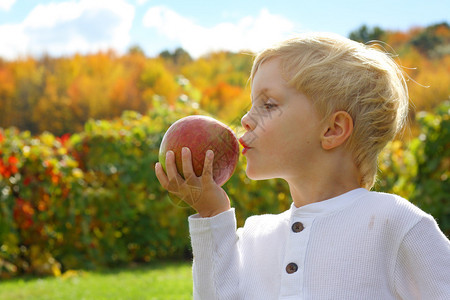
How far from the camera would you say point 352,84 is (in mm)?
1599

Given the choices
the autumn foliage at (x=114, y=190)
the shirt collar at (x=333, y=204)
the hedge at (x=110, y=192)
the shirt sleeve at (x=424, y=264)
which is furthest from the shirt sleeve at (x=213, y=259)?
the hedge at (x=110, y=192)

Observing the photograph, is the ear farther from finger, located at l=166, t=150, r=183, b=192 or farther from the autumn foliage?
the autumn foliage

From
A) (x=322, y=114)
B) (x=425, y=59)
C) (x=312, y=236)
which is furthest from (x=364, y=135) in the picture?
(x=425, y=59)

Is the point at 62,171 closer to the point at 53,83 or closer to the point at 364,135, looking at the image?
the point at 364,135

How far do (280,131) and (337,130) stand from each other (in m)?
0.18

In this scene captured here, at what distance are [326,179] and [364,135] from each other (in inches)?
7.1

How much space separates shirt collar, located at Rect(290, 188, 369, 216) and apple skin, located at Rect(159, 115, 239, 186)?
295 mm

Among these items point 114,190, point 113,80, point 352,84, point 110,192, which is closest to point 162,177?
point 352,84

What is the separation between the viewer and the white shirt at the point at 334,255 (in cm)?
143

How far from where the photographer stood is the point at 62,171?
5938 mm

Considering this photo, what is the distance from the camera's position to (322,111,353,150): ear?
160cm

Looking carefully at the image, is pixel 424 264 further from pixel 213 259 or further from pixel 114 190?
pixel 114 190

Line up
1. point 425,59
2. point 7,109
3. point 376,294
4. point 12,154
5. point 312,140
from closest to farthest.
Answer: point 376,294
point 312,140
point 12,154
point 425,59
point 7,109

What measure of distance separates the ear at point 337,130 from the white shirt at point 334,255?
0.16 metres
